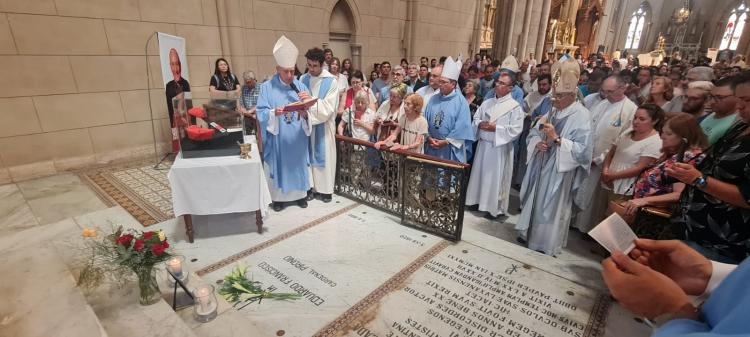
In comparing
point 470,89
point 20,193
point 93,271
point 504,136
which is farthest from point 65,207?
point 470,89

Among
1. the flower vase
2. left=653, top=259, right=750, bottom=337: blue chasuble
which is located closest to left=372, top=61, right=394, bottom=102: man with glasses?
the flower vase

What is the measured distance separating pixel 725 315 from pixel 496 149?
11.8 ft

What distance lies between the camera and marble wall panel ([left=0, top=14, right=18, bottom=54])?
477 cm

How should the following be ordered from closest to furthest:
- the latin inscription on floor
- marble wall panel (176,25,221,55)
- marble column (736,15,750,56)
Answer: the latin inscription on floor < marble wall panel (176,25,221,55) < marble column (736,15,750,56)

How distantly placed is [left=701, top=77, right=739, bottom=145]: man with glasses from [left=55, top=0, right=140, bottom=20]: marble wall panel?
7.96 meters

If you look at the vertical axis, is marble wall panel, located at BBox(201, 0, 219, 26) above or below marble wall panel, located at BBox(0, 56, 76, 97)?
above

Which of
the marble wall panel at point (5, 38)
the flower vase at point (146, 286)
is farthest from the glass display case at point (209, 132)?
the marble wall panel at point (5, 38)

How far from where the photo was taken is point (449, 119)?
4.31 meters

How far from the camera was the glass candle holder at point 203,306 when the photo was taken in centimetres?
229

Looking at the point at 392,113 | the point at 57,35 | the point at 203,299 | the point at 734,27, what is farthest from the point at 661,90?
the point at 734,27

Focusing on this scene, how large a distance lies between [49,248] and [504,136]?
434cm

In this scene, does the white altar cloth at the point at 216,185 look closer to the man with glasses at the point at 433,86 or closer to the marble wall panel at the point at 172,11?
the man with glasses at the point at 433,86

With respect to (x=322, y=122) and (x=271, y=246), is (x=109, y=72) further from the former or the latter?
(x=271, y=246)

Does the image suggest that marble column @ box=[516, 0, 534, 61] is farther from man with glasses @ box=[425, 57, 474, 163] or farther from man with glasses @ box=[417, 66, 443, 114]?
man with glasses @ box=[425, 57, 474, 163]
